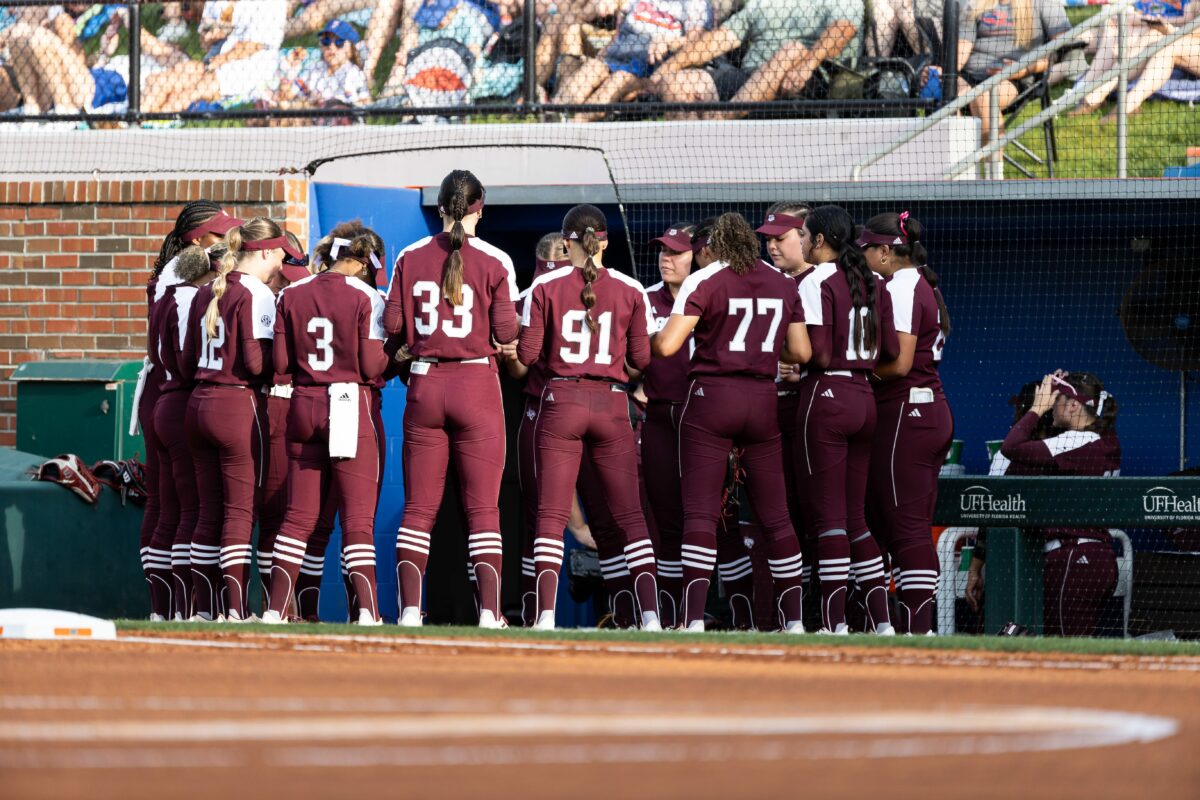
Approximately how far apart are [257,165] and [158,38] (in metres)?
1.35

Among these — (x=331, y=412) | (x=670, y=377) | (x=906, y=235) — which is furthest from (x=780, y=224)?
(x=331, y=412)

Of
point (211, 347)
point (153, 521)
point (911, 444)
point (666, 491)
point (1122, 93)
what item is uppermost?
point (1122, 93)

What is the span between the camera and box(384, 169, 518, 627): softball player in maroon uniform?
7.71 m

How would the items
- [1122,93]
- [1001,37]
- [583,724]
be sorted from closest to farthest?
1. [583,724]
2. [1122,93]
3. [1001,37]

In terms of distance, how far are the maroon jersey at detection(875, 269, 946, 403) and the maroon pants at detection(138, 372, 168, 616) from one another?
11.4 ft

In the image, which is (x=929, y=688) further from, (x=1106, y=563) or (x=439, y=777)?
(x=1106, y=563)

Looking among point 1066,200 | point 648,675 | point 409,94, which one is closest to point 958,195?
point 1066,200

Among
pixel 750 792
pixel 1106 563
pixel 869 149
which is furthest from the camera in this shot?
pixel 869 149

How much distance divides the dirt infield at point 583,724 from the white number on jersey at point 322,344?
6.73 ft

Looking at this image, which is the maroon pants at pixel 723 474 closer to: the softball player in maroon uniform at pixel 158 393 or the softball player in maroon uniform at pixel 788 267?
the softball player in maroon uniform at pixel 788 267

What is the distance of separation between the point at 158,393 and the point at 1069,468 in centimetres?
483

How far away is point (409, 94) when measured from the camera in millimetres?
12156

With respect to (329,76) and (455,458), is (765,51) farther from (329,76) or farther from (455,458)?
(455,458)

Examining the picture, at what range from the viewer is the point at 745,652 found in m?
6.11
